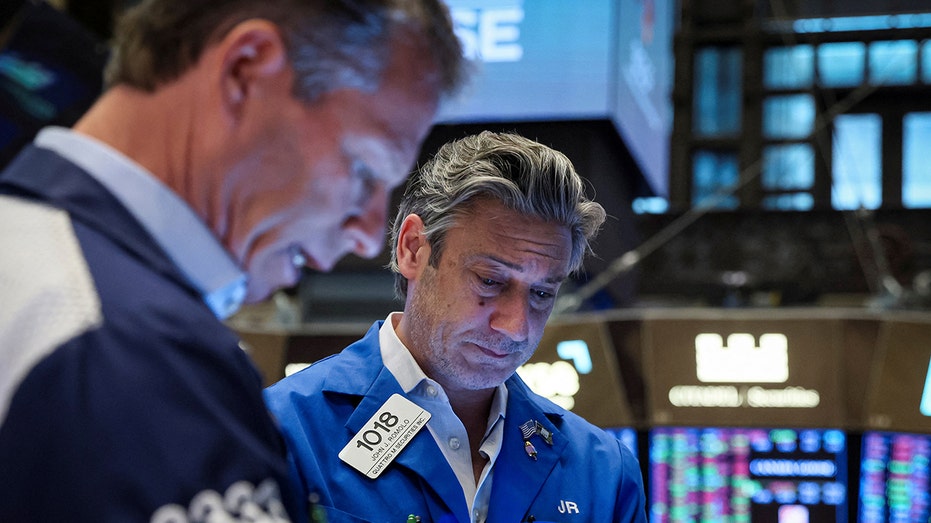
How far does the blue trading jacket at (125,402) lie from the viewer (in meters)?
0.67

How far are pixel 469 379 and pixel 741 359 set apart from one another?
3.17 metres

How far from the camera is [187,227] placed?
803 millimetres

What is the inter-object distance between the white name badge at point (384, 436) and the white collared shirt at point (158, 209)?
3.29ft

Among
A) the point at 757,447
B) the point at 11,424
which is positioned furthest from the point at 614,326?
the point at 11,424

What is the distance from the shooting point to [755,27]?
10.8 m

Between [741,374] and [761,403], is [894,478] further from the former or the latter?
[741,374]

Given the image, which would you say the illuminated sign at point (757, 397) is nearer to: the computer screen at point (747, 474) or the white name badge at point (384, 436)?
the computer screen at point (747, 474)

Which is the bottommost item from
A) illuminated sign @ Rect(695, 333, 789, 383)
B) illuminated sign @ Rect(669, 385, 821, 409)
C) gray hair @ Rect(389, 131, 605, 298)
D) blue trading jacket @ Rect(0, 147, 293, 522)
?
illuminated sign @ Rect(669, 385, 821, 409)

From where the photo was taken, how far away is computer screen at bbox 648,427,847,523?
15.1 ft

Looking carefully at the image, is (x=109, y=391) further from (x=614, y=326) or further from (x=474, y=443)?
(x=614, y=326)

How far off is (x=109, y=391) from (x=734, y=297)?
5302mm

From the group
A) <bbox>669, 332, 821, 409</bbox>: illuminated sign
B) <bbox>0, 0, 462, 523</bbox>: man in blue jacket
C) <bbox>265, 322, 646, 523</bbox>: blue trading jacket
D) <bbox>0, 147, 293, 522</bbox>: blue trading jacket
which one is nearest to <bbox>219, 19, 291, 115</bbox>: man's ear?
<bbox>0, 0, 462, 523</bbox>: man in blue jacket

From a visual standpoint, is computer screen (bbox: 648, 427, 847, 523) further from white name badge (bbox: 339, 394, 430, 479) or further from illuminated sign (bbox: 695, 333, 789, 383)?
white name badge (bbox: 339, 394, 430, 479)

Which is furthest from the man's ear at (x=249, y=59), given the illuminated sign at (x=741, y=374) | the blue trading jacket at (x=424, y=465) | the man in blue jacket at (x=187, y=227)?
the illuminated sign at (x=741, y=374)
